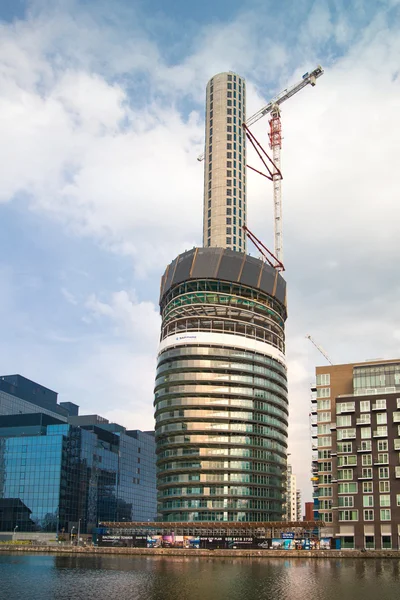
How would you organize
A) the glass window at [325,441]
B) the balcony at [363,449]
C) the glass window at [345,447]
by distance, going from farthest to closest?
the glass window at [325,441], the glass window at [345,447], the balcony at [363,449]

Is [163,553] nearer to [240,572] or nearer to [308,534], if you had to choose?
[308,534]

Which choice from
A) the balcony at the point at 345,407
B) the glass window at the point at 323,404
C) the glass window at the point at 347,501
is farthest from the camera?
the glass window at the point at 323,404

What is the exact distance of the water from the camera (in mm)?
82188

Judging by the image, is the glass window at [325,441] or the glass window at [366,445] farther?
the glass window at [325,441]

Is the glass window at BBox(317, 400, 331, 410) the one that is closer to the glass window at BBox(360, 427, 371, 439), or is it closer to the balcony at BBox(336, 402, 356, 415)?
the balcony at BBox(336, 402, 356, 415)

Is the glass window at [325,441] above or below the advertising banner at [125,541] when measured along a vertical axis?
above

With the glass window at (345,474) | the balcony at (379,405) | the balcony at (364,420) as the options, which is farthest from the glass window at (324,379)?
the glass window at (345,474)

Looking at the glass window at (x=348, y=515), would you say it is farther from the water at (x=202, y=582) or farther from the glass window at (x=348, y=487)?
the water at (x=202, y=582)

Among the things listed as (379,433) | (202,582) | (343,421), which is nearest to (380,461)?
(379,433)

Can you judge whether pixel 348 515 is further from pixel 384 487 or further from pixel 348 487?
pixel 384 487

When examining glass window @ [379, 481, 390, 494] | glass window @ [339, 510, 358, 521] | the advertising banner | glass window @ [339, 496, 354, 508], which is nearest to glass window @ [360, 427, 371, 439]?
glass window @ [379, 481, 390, 494]

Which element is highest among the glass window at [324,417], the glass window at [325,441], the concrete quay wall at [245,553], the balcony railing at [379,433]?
→ the glass window at [324,417]

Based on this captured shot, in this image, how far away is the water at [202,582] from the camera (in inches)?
3236

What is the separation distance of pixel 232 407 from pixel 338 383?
33.5 m
